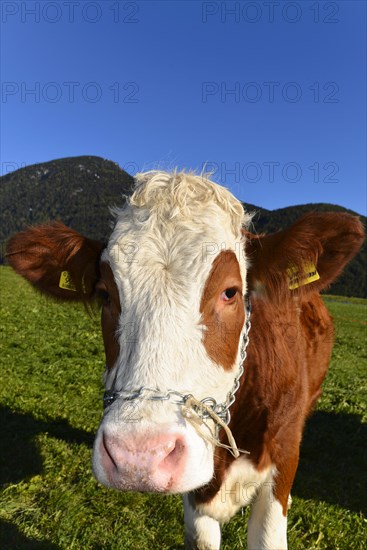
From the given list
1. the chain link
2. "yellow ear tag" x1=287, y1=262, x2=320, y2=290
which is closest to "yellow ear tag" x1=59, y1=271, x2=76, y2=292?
the chain link

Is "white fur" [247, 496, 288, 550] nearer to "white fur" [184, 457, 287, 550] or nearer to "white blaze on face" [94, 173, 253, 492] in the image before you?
"white fur" [184, 457, 287, 550]

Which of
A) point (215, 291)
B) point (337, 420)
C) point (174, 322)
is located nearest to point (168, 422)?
point (174, 322)

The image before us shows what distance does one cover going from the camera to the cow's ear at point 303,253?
10.2 ft

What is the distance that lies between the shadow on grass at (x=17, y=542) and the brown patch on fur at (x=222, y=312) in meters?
2.54

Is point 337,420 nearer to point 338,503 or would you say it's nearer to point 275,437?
point 338,503

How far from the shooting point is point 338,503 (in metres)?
5.08

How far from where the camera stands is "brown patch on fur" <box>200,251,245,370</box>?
2.59 m

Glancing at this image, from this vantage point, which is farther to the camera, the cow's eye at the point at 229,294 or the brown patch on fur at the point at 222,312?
the cow's eye at the point at 229,294

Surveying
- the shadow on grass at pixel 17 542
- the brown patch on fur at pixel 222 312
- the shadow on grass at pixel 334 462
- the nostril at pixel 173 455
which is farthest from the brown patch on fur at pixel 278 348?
the shadow on grass at pixel 334 462

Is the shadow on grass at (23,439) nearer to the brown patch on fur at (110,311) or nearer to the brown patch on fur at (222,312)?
the brown patch on fur at (110,311)

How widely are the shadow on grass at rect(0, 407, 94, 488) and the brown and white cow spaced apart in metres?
2.16

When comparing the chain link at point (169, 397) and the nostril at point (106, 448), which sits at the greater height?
the chain link at point (169, 397)

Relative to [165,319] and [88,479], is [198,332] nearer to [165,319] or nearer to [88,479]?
[165,319]

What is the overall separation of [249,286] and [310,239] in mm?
549
